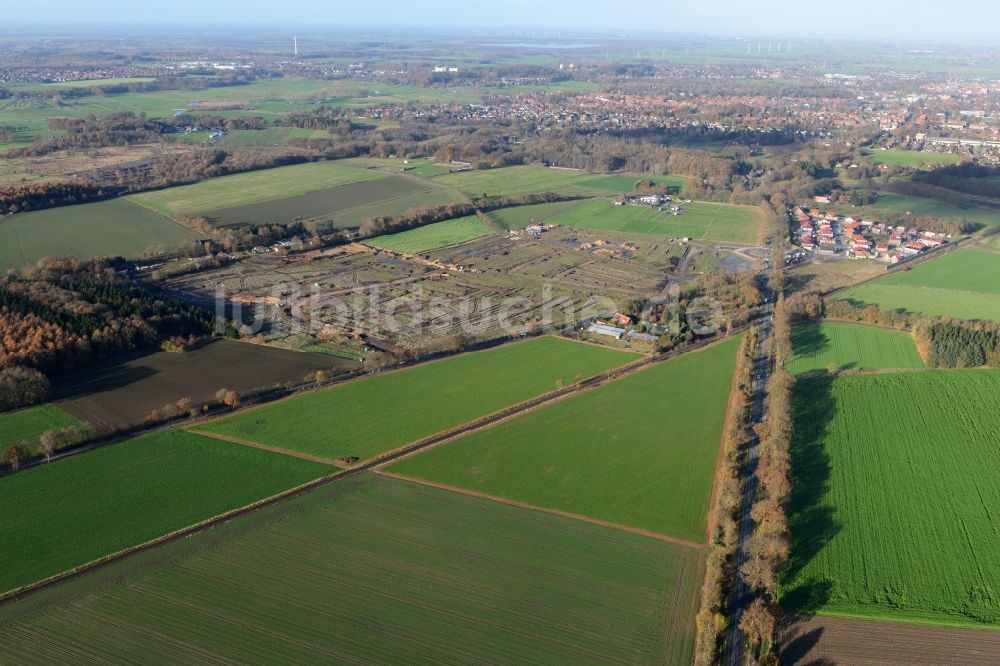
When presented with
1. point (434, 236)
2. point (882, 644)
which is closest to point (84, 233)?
point (434, 236)

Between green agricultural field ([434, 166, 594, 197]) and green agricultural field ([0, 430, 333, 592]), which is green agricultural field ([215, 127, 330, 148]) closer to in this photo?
green agricultural field ([434, 166, 594, 197])

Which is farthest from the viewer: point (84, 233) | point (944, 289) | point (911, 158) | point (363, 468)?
point (911, 158)

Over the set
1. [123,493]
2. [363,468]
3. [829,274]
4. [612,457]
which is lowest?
[123,493]

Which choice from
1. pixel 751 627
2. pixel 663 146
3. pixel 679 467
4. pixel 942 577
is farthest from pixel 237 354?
pixel 663 146

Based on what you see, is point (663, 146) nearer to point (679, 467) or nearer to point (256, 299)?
point (256, 299)

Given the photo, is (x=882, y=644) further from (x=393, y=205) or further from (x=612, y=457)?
(x=393, y=205)

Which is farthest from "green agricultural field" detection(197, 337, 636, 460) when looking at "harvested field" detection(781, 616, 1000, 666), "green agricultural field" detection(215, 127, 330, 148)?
"green agricultural field" detection(215, 127, 330, 148)
